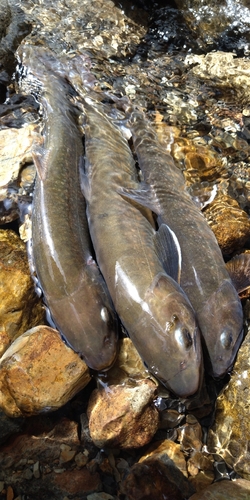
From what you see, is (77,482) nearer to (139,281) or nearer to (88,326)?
(88,326)

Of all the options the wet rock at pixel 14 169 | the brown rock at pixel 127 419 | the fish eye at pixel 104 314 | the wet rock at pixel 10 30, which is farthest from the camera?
the wet rock at pixel 10 30

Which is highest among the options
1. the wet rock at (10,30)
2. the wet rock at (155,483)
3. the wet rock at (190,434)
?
the wet rock at (10,30)

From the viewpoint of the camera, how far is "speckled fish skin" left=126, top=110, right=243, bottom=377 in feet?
13.5

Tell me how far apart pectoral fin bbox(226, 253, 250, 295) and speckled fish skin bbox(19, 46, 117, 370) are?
134cm

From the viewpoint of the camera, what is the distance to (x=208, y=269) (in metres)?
4.50

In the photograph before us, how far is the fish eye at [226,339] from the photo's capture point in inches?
161

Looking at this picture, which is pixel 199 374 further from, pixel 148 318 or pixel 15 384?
pixel 15 384

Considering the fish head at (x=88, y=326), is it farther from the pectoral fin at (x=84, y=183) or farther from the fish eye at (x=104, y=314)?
the pectoral fin at (x=84, y=183)

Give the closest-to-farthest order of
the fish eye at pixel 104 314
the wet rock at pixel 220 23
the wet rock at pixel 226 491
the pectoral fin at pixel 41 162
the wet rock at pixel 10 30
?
the wet rock at pixel 226 491 < the fish eye at pixel 104 314 < the pectoral fin at pixel 41 162 < the wet rock at pixel 220 23 < the wet rock at pixel 10 30

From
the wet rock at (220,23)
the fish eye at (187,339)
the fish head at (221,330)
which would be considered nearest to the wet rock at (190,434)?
the fish head at (221,330)

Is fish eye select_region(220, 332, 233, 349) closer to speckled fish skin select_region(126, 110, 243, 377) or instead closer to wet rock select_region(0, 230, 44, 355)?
speckled fish skin select_region(126, 110, 243, 377)

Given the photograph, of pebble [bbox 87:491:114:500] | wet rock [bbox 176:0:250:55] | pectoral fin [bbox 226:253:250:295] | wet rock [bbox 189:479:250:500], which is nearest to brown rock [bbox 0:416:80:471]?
Result: pebble [bbox 87:491:114:500]

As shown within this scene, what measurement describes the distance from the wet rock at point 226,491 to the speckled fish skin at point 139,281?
81 cm

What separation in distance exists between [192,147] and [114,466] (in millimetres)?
4502
